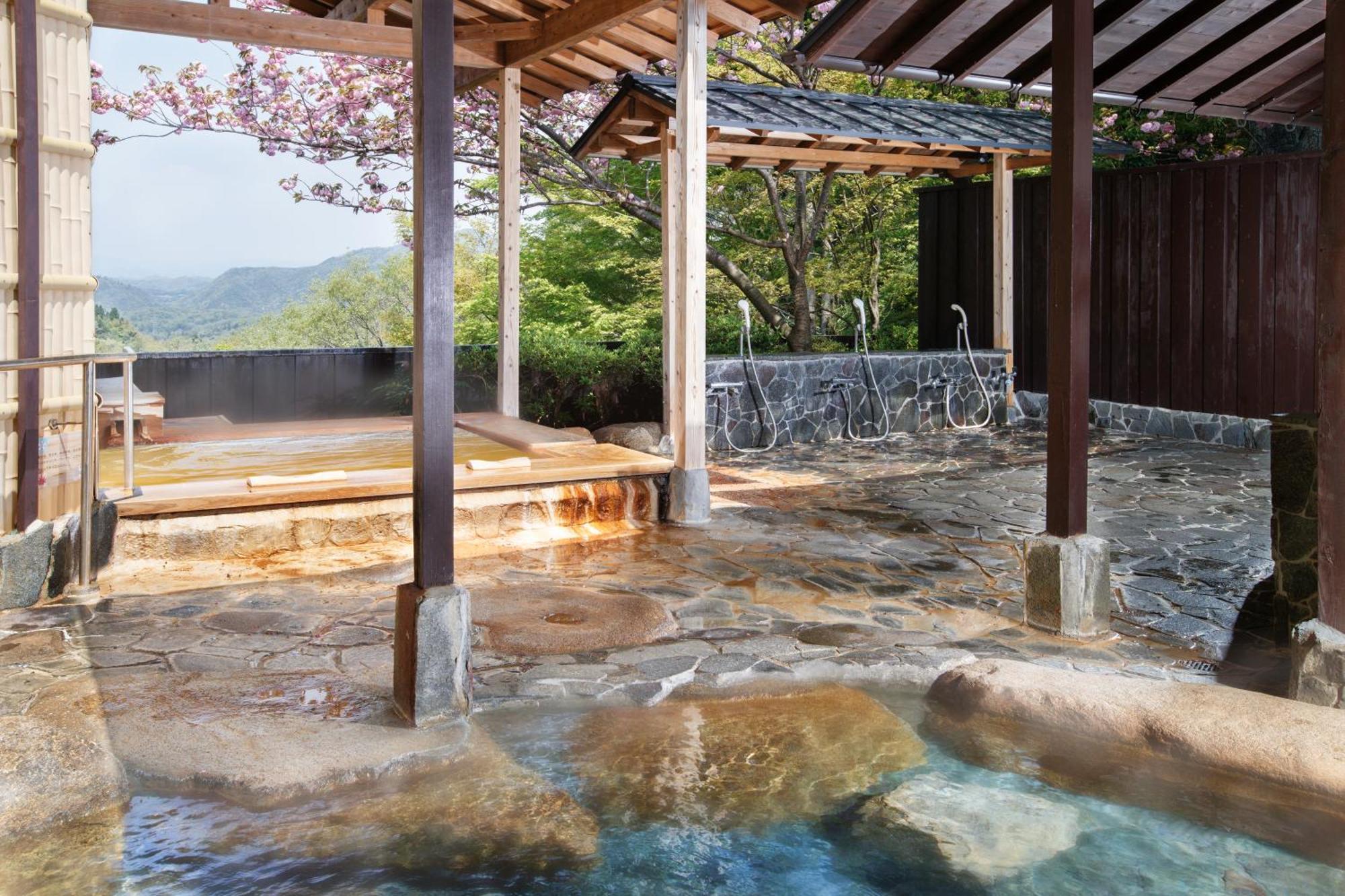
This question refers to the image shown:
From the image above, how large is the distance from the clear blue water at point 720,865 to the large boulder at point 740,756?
148 millimetres

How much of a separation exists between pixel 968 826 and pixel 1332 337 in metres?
2.20

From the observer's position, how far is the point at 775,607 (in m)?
5.82

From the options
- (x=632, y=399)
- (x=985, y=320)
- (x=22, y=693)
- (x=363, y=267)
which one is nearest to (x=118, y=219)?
(x=363, y=267)

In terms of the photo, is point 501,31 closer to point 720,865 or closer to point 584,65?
point 584,65

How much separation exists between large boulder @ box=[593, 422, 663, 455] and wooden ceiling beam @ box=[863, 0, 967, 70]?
5460 mm

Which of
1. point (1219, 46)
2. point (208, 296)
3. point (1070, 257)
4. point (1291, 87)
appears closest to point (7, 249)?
point (1070, 257)

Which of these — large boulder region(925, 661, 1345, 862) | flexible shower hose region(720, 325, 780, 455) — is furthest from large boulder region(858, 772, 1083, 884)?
flexible shower hose region(720, 325, 780, 455)

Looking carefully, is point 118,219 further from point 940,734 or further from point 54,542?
point 940,734

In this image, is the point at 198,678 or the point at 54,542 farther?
the point at 54,542

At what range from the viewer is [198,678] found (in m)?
4.73

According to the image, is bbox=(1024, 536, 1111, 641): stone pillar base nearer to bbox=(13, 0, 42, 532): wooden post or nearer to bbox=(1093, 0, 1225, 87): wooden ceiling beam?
bbox=(1093, 0, 1225, 87): wooden ceiling beam

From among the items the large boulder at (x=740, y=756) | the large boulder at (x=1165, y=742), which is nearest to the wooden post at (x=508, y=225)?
the large boulder at (x=740, y=756)

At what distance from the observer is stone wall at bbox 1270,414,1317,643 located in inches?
197

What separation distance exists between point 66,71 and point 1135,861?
626cm
